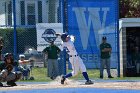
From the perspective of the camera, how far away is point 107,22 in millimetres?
21125

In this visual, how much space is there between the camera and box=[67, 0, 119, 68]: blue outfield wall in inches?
829

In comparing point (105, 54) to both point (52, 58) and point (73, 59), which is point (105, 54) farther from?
point (73, 59)

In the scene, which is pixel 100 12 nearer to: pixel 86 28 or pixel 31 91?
pixel 86 28

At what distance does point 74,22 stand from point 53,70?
2431mm

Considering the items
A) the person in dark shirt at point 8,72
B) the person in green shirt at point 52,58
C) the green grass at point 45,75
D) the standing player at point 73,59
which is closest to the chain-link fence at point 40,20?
the green grass at point 45,75

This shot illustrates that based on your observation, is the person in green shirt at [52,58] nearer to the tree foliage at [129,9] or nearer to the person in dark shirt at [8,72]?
the person in dark shirt at [8,72]

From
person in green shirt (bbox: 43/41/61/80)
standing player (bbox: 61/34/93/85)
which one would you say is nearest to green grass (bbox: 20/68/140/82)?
person in green shirt (bbox: 43/41/61/80)

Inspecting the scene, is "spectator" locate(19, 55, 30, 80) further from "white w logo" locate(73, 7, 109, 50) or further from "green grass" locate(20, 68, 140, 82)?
"white w logo" locate(73, 7, 109, 50)

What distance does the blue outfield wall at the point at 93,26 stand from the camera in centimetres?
2106

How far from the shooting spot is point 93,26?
21.1 meters

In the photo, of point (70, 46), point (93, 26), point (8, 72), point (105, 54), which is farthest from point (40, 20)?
point (70, 46)

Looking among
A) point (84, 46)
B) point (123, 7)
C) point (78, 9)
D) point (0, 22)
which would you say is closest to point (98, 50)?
point (84, 46)

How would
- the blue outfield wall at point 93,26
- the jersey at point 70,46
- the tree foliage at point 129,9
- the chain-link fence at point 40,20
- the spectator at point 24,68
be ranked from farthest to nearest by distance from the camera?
1. the tree foliage at point 129,9
2. the blue outfield wall at point 93,26
3. the chain-link fence at point 40,20
4. the spectator at point 24,68
5. the jersey at point 70,46

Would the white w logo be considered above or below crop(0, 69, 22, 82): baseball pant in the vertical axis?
above
